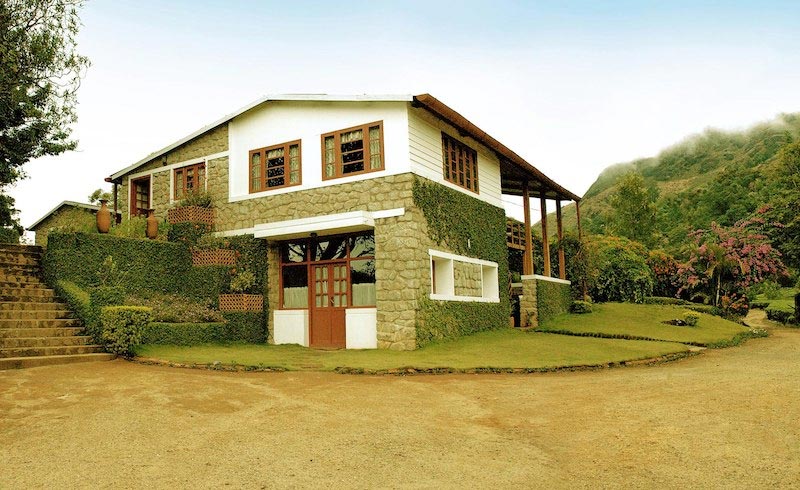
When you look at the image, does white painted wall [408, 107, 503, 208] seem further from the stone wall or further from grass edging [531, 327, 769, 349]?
grass edging [531, 327, 769, 349]

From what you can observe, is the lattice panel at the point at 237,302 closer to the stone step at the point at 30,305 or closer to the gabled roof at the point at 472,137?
the stone step at the point at 30,305

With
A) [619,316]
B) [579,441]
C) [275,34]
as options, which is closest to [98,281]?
[275,34]

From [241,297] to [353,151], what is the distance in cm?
492

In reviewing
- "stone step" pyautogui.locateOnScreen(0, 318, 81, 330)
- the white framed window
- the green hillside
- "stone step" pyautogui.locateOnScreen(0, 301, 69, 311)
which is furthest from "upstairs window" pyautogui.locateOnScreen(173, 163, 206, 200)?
the green hillside

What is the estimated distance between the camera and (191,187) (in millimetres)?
19500

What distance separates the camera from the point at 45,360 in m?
11.5

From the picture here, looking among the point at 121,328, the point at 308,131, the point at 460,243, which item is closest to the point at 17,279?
the point at 121,328

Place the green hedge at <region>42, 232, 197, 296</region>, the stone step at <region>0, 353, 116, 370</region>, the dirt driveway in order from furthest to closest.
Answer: the green hedge at <region>42, 232, 197, 296</region> → the stone step at <region>0, 353, 116, 370</region> → the dirt driveway

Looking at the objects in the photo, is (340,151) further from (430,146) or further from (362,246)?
(362,246)

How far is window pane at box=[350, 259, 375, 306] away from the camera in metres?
15.5

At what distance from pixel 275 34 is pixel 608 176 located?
9159cm

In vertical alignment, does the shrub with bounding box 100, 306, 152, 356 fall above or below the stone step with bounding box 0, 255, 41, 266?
below

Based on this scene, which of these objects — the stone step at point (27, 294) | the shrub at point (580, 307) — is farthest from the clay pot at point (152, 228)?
the shrub at point (580, 307)

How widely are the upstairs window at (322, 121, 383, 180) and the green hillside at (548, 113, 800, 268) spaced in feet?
64.5
